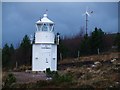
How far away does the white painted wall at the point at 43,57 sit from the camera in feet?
90.9

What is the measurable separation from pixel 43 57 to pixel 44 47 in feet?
2.44

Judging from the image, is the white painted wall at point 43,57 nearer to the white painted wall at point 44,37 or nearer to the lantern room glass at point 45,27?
the white painted wall at point 44,37

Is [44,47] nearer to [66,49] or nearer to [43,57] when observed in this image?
[43,57]

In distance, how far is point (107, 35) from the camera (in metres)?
40.3

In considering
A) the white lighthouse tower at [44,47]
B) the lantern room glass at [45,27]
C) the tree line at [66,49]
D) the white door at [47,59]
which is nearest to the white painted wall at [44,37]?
the white lighthouse tower at [44,47]

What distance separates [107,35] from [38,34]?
44.6 feet

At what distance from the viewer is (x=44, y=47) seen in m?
27.9

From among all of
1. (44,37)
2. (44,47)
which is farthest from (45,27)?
(44,47)

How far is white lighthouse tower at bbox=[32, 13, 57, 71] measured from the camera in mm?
27734

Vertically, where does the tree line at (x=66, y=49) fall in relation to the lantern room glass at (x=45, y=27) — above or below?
below

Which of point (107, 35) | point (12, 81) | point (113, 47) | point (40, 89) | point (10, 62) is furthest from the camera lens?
point (107, 35)

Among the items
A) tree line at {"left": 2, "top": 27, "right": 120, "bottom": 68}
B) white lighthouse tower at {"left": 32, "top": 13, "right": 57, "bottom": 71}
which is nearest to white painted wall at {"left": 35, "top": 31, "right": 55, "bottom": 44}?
white lighthouse tower at {"left": 32, "top": 13, "right": 57, "bottom": 71}

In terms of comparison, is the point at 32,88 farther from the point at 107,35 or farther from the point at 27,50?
the point at 107,35

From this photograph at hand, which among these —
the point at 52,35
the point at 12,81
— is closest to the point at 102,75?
the point at 12,81
